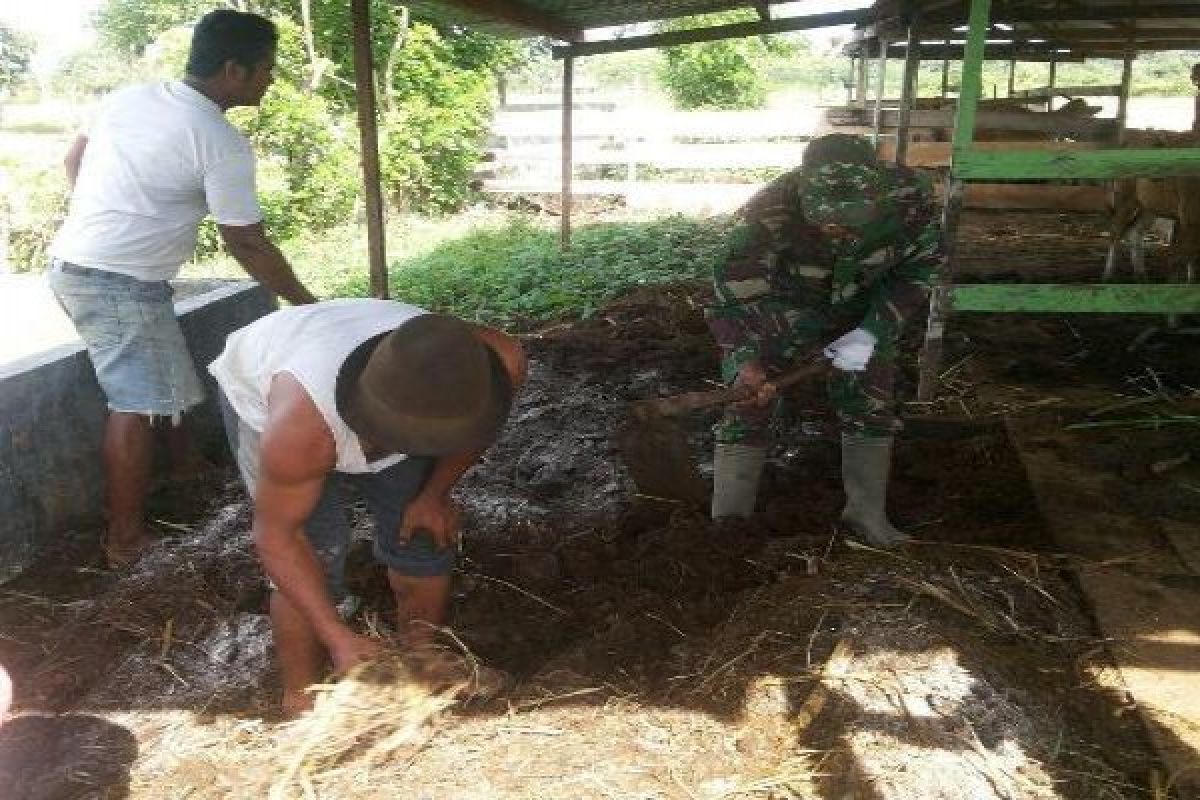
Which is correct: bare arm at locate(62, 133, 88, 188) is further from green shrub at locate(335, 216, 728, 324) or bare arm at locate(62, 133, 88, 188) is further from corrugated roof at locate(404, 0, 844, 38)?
green shrub at locate(335, 216, 728, 324)

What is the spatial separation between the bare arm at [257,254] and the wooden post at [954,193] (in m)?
2.58

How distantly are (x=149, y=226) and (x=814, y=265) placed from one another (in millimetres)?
2366

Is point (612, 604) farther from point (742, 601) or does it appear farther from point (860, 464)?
point (860, 464)

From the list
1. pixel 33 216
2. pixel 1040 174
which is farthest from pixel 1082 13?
pixel 33 216

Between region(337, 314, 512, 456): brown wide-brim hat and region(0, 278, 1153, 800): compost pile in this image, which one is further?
region(0, 278, 1153, 800): compost pile

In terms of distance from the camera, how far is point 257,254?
335 centimetres

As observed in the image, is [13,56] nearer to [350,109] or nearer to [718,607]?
[350,109]

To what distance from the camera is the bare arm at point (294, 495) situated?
6.62 feet

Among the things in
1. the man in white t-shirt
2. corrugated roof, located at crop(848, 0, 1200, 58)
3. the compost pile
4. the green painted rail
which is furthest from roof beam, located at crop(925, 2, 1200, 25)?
the man in white t-shirt

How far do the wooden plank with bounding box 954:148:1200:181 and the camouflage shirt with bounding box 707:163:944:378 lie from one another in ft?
2.76

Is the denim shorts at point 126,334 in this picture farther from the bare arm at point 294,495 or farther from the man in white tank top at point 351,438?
the bare arm at point 294,495

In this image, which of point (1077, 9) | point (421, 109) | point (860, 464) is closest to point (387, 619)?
point (860, 464)

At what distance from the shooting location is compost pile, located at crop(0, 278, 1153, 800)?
2.10 m

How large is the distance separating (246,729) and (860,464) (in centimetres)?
210
